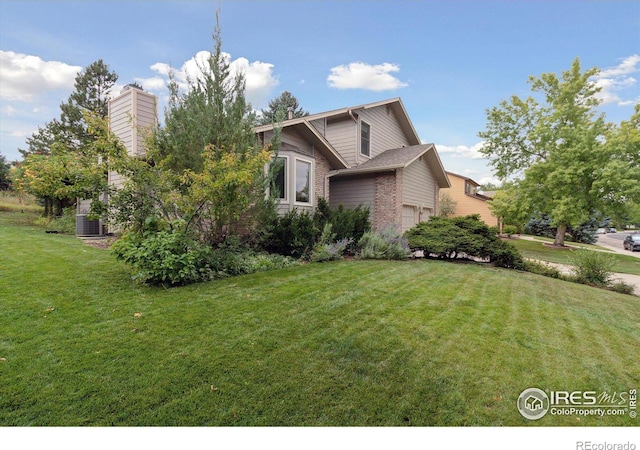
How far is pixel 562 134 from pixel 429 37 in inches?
648

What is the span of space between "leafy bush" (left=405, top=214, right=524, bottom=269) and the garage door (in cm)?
233

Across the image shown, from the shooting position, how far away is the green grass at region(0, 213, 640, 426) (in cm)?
217

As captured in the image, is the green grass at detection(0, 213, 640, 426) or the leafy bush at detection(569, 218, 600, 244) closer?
the green grass at detection(0, 213, 640, 426)

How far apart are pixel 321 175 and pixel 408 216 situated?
4759 mm

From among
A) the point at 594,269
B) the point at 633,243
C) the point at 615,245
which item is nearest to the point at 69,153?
the point at 594,269

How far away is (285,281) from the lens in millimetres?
5605

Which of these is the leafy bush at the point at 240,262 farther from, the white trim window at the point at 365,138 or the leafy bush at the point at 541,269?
the white trim window at the point at 365,138

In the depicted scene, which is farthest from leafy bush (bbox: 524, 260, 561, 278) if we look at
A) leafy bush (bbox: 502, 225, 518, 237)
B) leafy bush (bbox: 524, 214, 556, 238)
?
leafy bush (bbox: 524, 214, 556, 238)

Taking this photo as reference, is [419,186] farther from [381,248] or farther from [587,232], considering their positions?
[587,232]

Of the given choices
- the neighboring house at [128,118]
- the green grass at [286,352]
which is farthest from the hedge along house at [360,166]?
the green grass at [286,352]

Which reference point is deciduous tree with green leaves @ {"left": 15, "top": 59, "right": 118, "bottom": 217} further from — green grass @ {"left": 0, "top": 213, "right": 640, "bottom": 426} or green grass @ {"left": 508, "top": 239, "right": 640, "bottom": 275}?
green grass @ {"left": 508, "top": 239, "right": 640, "bottom": 275}

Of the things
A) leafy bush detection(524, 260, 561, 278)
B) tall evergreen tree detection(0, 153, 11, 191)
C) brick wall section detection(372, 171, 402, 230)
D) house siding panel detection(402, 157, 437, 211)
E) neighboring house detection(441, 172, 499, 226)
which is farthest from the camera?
neighboring house detection(441, 172, 499, 226)
